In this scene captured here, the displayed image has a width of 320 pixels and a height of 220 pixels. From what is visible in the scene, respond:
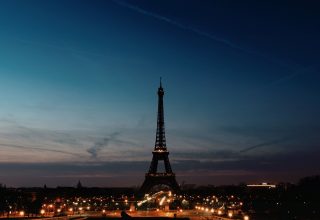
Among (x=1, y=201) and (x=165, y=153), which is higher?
(x=165, y=153)

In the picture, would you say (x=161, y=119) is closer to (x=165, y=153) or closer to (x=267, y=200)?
(x=165, y=153)

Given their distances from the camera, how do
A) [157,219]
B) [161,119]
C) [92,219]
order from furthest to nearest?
[161,119]
[92,219]
[157,219]

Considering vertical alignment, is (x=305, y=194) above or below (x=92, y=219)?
above

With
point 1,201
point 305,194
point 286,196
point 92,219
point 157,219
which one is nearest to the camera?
point 157,219

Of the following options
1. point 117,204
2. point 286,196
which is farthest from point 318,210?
point 117,204

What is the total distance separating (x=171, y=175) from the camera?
16450 centimetres

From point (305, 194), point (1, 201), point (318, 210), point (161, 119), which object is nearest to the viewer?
point (318, 210)

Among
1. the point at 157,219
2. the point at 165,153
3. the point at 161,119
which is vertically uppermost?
the point at 161,119

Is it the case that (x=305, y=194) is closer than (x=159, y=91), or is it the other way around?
(x=305, y=194)

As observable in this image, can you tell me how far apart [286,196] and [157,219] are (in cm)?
7317

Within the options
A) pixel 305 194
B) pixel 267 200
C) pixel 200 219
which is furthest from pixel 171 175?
pixel 200 219

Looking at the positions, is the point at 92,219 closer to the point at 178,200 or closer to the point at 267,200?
the point at 267,200

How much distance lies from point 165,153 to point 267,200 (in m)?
35.5

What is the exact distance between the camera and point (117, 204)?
180875 mm
